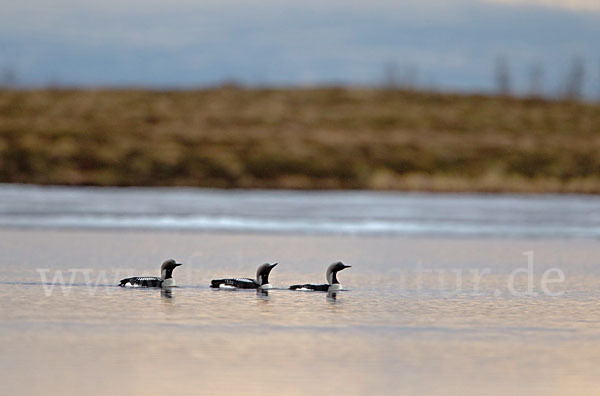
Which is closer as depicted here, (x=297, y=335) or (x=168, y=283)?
(x=297, y=335)

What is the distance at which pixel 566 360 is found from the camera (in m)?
9.70

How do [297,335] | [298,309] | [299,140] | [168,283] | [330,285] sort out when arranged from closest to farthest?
[297,335], [298,309], [330,285], [168,283], [299,140]

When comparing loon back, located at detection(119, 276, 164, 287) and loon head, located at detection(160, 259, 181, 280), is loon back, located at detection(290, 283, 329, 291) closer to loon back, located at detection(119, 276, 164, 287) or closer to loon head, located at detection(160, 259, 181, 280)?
loon head, located at detection(160, 259, 181, 280)

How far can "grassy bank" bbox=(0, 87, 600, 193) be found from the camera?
130 ft

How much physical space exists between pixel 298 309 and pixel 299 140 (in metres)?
33.0

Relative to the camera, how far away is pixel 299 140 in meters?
45.4

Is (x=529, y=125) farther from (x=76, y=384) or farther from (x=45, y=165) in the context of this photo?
(x=76, y=384)

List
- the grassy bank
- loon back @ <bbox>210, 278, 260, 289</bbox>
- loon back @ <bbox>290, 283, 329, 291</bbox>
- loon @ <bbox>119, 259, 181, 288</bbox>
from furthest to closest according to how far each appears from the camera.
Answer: the grassy bank, loon @ <bbox>119, 259, 181, 288</bbox>, loon back @ <bbox>210, 278, 260, 289</bbox>, loon back @ <bbox>290, 283, 329, 291</bbox>

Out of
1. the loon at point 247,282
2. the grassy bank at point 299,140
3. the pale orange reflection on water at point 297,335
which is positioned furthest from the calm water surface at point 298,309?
the grassy bank at point 299,140

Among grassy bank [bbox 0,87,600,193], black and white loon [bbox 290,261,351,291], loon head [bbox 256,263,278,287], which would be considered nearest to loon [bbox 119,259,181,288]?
loon head [bbox 256,263,278,287]

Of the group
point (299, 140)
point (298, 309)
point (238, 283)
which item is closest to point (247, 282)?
point (238, 283)

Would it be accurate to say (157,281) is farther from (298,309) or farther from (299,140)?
(299,140)

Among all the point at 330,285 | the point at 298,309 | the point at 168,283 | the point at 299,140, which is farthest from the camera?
the point at 299,140

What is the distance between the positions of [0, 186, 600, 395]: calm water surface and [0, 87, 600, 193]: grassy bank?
12.8m
